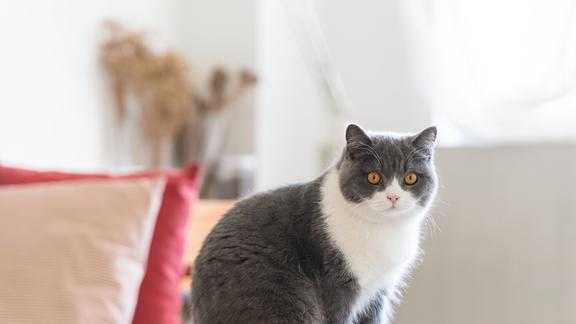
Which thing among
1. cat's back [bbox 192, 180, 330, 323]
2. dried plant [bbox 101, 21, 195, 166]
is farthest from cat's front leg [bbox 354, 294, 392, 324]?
dried plant [bbox 101, 21, 195, 166]

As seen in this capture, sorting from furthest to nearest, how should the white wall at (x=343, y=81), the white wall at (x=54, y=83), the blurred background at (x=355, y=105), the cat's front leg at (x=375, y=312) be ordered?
1. the white wall at (x=54, y=83)
2. the white wall at (x=343, y=81)
3. the blurred background at (x=355, y=105)
4. the cat's front leg at (x=375, y=312)

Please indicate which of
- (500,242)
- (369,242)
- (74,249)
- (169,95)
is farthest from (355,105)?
(169,95)

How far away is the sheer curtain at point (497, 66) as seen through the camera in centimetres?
116

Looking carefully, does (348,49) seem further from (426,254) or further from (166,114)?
(166,114)

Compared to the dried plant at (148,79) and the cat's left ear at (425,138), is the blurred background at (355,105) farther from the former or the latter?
the cat's left ear at (425,138)

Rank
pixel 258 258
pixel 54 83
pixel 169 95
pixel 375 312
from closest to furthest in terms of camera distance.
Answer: pixel 258 258 < pixel 375 312 < pixel 54 83 < pixel 169 95

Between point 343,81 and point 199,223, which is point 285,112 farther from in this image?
point 199,223

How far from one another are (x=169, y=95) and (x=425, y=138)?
1754mm

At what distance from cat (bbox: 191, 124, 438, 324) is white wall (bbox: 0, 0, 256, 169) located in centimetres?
137

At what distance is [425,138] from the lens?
3.29 feet

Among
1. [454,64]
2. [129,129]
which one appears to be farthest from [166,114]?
[454,64]

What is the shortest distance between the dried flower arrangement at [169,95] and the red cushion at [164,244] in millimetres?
1083

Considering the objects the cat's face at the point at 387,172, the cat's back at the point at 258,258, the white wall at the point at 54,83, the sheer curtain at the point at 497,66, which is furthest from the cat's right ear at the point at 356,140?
the white wall at the point at 54,83

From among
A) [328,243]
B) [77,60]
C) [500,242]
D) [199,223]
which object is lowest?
[199,223]
